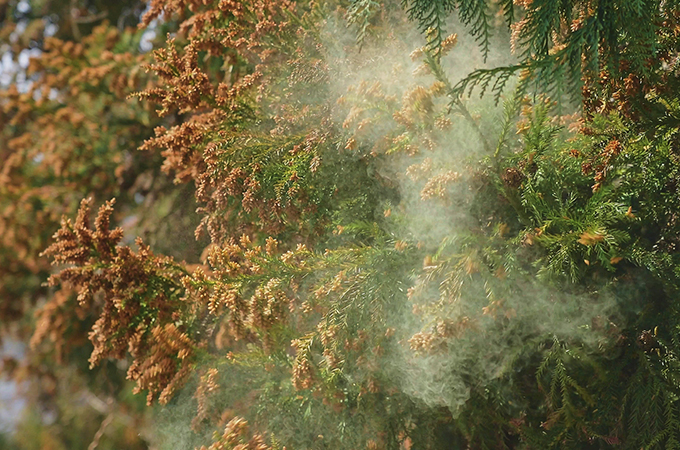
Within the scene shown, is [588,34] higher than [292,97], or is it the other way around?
[292,97]

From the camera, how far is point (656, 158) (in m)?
1.09

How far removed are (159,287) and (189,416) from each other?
312 mm

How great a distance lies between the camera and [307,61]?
137 centimetres

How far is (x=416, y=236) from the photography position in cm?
125

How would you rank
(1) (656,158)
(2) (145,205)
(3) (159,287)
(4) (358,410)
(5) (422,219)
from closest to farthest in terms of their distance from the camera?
(1) (656,158), (5) (422,219), (4) (358,410), (3) (159,287), (2) (145,205)

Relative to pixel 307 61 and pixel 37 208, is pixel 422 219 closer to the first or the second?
pixel 307 61

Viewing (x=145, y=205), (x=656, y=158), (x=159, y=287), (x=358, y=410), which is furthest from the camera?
(x=145, y=205)

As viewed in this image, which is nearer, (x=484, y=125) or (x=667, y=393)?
(x=667, y=393)

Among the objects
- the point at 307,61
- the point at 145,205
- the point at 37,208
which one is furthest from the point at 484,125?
the point at 37,208

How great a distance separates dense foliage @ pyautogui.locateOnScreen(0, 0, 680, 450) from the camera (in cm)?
109

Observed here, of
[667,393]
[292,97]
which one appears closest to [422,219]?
[292,97]

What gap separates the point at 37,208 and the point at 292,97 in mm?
1604

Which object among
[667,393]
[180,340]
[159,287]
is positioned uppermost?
[159,287]

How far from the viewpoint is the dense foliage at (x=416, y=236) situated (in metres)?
1.09
